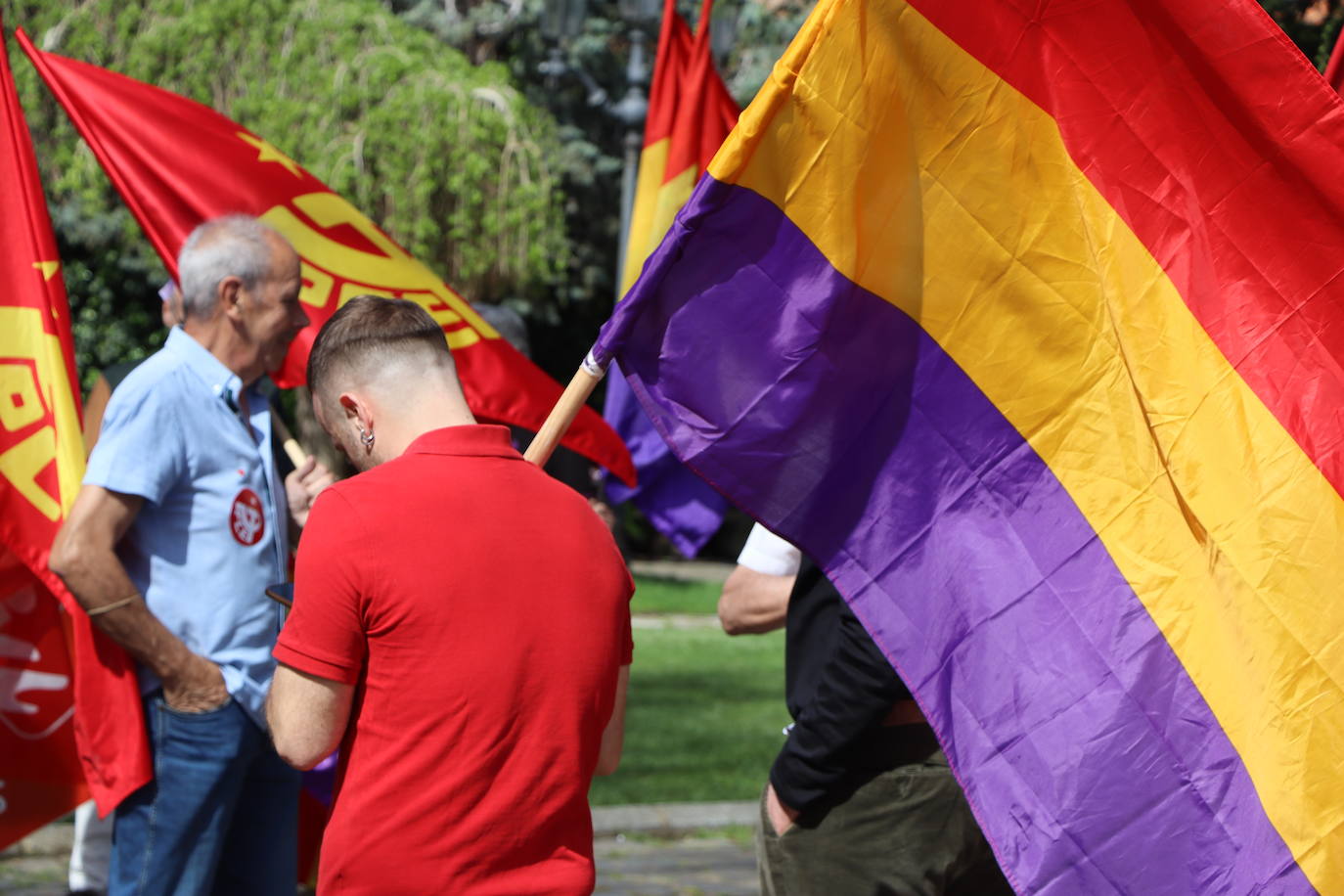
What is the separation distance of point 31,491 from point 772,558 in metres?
1.77

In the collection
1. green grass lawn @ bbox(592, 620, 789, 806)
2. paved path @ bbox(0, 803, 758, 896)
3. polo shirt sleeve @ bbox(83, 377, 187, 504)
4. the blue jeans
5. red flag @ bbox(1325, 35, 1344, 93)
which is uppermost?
red flag @ bbox(1325, 35, 1344, 93)

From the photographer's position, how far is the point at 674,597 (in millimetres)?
17188

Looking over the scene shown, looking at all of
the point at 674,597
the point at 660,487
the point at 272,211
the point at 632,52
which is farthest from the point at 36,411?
the point at 674,597

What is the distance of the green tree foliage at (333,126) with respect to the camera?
1495 cm

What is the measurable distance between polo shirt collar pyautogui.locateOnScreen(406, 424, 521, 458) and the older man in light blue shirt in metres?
1.26

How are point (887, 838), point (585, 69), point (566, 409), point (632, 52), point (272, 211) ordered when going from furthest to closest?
point (585, 69), point (632, 52), point (272, 211), point (887, 838), point (566, 409)

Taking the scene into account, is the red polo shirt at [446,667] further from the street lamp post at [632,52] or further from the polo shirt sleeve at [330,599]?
the street lamp post at [632,52]

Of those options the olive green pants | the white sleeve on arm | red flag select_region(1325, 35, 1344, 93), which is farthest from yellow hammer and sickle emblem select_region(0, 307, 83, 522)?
red flag select_region(1325, 35, 1344, 93)

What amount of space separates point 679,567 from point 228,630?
59.4ft

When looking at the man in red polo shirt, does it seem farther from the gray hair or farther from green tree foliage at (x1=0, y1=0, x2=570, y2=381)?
green tree foliage at (x1=0, y1=0, x2=570, y2=381)

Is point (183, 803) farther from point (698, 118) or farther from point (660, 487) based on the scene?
point (698, 118)

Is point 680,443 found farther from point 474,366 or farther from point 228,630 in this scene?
point 474,366

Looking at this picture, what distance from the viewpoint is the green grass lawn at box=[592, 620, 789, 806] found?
24.9 feet

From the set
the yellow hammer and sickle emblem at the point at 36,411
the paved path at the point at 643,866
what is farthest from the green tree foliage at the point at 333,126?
the yellow hammer and sickle emblem at the point at 36,411
